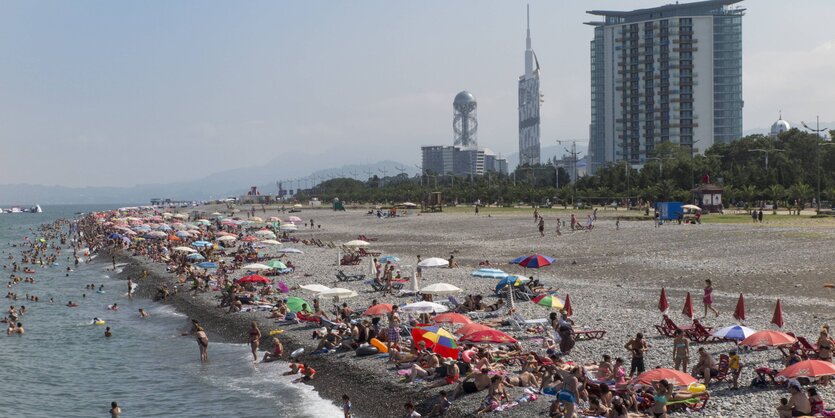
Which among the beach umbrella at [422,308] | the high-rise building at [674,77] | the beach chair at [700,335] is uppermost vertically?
the high-rise building at [674,77]

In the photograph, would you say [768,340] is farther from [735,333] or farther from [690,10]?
[690,10]

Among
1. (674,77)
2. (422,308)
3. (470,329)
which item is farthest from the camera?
(674,77)

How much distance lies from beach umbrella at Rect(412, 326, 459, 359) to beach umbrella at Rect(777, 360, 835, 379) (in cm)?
679

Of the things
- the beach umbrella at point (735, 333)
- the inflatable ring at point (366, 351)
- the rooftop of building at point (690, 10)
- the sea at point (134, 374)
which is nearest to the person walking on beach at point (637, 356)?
the beach umbrella at point (735, 333)

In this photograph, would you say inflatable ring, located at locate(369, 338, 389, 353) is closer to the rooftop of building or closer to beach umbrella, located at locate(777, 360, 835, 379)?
beach umbrella, located at locate(777, 360, 835, 379)

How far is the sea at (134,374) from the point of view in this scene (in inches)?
733

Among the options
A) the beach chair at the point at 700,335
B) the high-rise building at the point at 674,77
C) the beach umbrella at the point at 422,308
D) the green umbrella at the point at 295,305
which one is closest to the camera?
the beach chair at the point at 700,335

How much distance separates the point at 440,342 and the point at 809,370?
24.6 ft

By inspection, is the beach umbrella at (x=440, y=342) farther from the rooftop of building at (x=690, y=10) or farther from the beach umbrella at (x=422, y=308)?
the rooftop of building at (x=690, y=10)

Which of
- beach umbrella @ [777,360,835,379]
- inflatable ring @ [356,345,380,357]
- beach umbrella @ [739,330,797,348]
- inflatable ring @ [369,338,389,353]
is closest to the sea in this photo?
inflatable ring @ [356,345,380,357]

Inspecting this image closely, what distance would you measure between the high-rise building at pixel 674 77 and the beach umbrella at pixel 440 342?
14455 centimetres

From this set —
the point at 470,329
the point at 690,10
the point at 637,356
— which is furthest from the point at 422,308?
the point at 690,10

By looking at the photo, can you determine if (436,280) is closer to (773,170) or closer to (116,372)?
(116,372)

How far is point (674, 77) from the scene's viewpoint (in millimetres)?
156375
